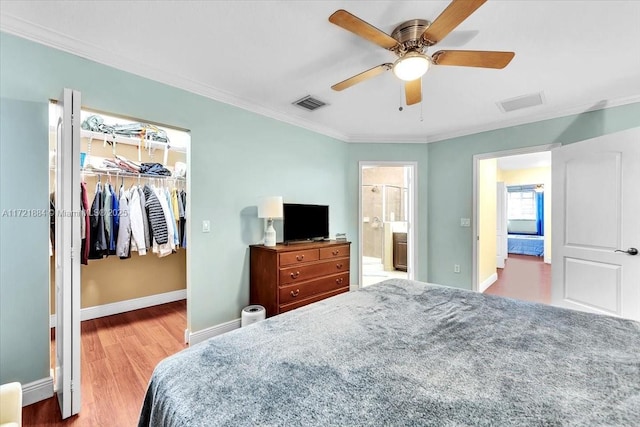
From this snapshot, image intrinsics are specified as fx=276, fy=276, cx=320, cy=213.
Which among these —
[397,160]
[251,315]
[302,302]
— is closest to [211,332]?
[251,315]

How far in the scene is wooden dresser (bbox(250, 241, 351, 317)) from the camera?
2.73 meters

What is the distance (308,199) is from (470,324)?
262 centimetres

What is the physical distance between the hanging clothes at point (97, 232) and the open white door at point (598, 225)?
4.79m

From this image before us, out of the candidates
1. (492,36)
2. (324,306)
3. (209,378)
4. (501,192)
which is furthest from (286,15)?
(501,192)

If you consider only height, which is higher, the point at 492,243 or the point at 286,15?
the point at 286,15

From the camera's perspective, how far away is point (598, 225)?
2648 millimetres

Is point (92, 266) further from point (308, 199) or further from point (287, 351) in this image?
point (287, 351)

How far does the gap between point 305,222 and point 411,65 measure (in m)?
2.15

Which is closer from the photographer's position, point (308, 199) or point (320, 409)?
point (320, 409)

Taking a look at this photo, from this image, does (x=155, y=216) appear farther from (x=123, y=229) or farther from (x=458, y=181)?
(x=458, y=181)

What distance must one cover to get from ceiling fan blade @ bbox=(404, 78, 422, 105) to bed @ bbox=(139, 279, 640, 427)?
162 cm

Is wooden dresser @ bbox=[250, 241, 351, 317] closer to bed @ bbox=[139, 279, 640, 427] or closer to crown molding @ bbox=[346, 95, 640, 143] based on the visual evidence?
bed @ bbox=[139, 279, 640, 427]

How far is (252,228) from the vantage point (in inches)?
121

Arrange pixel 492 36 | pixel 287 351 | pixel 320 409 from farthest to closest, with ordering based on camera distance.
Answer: pixel 492 36 → pixel 287 351 → pixel 320 409
